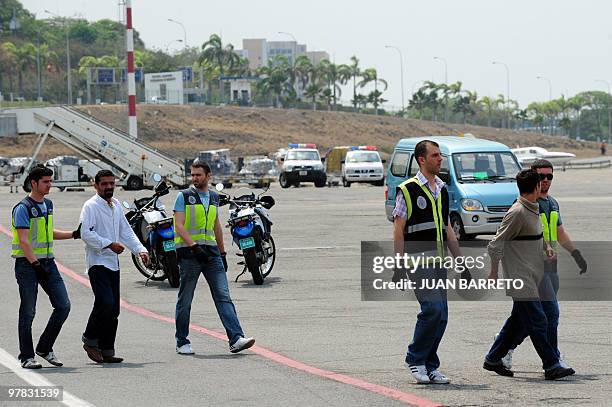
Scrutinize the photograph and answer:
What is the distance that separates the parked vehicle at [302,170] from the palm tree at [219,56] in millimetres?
113901

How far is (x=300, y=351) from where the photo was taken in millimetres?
11641

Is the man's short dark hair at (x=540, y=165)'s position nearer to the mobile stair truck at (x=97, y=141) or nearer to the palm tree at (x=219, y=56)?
the mobile stair truck at (x=97, y=141)

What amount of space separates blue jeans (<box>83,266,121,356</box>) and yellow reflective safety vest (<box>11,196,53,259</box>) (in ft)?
1.50

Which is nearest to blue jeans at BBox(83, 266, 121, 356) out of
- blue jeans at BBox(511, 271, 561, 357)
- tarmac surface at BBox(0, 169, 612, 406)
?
tarmac surface at BBox(0, 169, 612, 406)

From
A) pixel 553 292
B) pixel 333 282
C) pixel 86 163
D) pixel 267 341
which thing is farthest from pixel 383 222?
pixel 86 163

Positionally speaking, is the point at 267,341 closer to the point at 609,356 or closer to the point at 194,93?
the point at 609,356

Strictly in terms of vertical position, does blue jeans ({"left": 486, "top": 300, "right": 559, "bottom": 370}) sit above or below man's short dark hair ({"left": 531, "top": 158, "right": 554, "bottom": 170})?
below

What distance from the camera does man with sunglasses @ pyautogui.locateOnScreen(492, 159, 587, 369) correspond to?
10.0 meters

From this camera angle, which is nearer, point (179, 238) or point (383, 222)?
point (179, 238)

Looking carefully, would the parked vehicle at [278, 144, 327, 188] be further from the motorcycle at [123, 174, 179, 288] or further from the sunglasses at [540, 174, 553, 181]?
the sunglasses at [540, 174, 553, 181]

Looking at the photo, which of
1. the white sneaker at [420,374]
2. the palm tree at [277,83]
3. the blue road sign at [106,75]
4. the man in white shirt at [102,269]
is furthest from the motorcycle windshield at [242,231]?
the palm tree at [277,83]

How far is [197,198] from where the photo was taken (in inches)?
467

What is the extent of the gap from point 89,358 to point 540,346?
4132 millimetres

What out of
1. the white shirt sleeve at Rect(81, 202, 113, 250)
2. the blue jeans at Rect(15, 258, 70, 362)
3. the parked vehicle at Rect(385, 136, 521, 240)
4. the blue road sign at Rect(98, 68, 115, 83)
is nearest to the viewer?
the blue jeans at Rect(15, 258, 70, 362)
